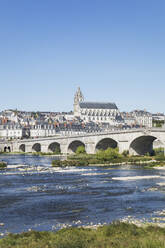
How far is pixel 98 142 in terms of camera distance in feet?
349

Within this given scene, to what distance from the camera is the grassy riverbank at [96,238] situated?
74.0 ft

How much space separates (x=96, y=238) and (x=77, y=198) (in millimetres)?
16623

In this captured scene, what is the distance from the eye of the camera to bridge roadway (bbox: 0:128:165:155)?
9362 centimetres

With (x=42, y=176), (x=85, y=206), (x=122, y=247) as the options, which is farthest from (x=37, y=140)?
(x=122, y=247)

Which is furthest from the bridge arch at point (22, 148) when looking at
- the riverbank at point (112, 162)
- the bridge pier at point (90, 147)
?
the riverbank at point (112, 162)

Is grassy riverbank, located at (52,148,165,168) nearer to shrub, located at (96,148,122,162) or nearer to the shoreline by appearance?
shrub, located at (96,148,122,162)

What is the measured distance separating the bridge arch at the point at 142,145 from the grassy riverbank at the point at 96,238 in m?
66.9

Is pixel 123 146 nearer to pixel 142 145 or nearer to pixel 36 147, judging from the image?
pixel 142 145

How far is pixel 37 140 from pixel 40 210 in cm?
9175

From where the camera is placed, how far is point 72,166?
77.5m

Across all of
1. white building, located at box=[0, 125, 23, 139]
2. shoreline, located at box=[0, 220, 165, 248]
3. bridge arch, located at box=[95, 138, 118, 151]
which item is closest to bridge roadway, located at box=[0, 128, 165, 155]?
bridge arch, located at box=[95, 138, 118, 151]

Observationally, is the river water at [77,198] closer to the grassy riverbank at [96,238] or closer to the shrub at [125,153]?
the grassy riverbank at [96,238]

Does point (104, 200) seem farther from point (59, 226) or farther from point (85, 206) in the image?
point (59, 226)

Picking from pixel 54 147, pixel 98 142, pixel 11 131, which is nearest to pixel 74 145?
pixel 54 147
